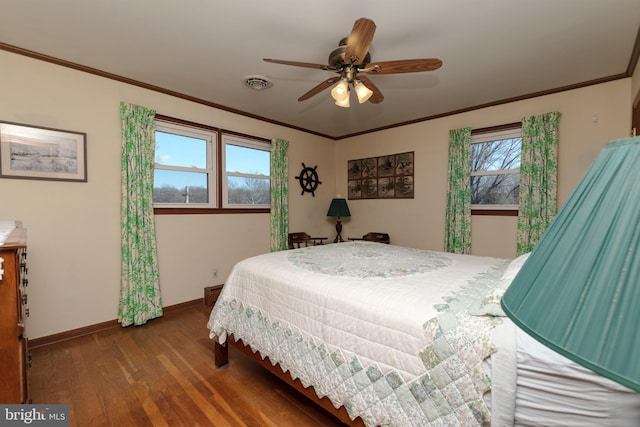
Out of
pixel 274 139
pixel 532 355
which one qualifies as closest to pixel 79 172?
pixel 274 139

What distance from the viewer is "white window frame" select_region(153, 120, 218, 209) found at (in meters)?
3.15

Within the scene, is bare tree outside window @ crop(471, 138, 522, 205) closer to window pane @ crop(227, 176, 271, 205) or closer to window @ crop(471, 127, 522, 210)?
window @ crop(471, 127, 522, 210)

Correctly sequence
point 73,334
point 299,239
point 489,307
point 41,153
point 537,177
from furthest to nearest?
point 299,239
point 537,177
point 73,334
point 41,153
point 489,307

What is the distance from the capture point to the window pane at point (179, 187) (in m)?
3.13

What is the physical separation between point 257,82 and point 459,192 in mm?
2765

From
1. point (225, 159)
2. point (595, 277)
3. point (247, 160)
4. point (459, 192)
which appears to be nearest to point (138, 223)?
point (225, 159)

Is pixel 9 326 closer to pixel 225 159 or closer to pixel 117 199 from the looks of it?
pixel 117 199

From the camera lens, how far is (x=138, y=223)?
113 inches

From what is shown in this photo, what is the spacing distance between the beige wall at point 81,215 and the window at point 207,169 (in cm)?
19

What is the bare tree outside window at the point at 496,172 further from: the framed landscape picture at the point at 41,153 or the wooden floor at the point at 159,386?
the framed landscape picture at the point at 41,153

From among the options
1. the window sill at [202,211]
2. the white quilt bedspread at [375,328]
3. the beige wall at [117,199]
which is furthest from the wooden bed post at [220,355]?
the window sill at [202,211]

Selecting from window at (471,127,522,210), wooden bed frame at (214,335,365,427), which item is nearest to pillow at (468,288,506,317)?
wooden bed frame at (214,335,365,427)

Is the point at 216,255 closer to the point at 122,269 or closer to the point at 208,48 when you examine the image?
the point at 122,269

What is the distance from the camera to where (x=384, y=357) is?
1.21m
